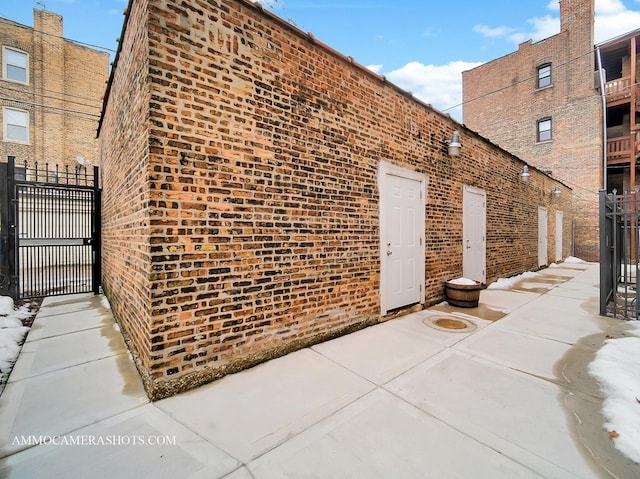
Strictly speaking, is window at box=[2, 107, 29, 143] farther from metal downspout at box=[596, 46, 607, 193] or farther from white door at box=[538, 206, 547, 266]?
metal downspout at box=[596, 46, 607, 193]

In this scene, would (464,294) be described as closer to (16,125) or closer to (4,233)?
(4,233)

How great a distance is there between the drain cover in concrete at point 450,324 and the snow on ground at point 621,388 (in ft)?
4.43

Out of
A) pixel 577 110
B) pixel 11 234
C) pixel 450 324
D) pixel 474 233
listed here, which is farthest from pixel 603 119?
pixel 11 234

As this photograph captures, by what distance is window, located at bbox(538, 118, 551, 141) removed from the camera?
15.2 m

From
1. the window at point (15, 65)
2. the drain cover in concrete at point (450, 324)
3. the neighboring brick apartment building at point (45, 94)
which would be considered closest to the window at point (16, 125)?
the neighboring brick apartment building at point (45, 94)

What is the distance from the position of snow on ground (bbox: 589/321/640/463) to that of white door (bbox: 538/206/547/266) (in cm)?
769

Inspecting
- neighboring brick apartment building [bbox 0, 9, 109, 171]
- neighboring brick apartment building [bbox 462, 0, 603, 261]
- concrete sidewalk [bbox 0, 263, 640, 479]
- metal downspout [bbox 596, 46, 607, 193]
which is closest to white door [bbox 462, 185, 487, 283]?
concrete sidewalk [bbox 0, 263, 640, 479]

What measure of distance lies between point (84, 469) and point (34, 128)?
61.5 ft

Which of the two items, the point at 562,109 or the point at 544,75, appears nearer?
the point at 562,109

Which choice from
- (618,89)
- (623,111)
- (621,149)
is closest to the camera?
(618,89)

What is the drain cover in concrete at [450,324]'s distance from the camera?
407 cm

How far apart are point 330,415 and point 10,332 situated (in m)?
4.48

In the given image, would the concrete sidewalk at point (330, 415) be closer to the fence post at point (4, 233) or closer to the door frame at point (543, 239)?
the fence post at point (4, 233)

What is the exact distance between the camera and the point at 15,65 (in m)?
13.4
